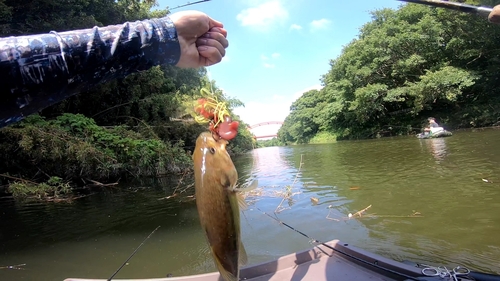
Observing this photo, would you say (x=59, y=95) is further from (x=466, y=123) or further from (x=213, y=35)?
(x=466, y=123)

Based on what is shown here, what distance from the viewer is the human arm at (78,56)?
1093 mm

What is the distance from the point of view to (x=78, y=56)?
118cm

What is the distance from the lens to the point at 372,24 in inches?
1641

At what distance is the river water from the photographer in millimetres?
5727

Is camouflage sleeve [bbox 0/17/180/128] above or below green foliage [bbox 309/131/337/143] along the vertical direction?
above

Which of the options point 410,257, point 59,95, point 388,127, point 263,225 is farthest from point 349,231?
point 388,127

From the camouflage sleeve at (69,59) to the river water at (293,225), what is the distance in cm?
492

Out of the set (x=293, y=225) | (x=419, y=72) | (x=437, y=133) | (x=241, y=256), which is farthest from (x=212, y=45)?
(x=419, y=72)

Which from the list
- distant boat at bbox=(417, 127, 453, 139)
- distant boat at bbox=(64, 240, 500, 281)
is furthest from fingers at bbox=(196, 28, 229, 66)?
distant boat at bbox=(417, 127, 453, 139)

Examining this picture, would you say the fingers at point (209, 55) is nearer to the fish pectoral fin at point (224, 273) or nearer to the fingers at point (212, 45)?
the fingers at point (212, 45)

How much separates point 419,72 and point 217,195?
3862 cm

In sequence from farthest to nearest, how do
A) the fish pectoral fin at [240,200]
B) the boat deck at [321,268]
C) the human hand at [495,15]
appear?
the boat deck at [321,268]
the human hand at [495,15]
the fish pectoral fin at [240,200]

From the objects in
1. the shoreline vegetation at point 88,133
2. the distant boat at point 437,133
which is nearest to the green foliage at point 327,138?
the distant boat at point 437,133

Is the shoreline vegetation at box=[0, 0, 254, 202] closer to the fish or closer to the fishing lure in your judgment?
the fishing lure
